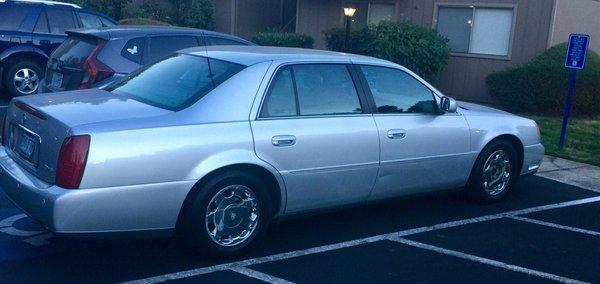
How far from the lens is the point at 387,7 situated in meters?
16.7

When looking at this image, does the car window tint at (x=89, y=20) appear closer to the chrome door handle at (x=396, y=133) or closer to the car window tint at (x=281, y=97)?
the car window tint at (x=281, y=97)

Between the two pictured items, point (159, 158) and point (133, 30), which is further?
point (133, 30)

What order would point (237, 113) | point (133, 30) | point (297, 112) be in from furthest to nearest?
point (133, 30)
point (297, 112)
point (237, 113)

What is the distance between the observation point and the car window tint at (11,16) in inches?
456

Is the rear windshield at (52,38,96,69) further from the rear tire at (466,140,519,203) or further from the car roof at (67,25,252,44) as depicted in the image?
the rear tire at (466,140,519,203)

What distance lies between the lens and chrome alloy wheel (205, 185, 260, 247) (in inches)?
193

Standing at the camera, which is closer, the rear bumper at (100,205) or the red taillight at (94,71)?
the rear bumper at (100,205)

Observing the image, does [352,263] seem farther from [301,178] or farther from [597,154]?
[597,154]

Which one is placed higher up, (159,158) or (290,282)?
(159,158)

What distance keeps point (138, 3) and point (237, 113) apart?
19.4 metres

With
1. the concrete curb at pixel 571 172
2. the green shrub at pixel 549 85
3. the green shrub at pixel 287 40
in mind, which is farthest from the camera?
the green shrub at pixel 287 40

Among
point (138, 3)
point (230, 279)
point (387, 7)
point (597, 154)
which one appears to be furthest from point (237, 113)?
point (138, 3)

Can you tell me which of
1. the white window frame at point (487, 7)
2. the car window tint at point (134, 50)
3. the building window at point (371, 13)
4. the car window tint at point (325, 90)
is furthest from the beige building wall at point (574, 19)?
the car window tint at point (325, 90)

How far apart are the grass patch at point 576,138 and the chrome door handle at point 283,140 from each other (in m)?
5.94
